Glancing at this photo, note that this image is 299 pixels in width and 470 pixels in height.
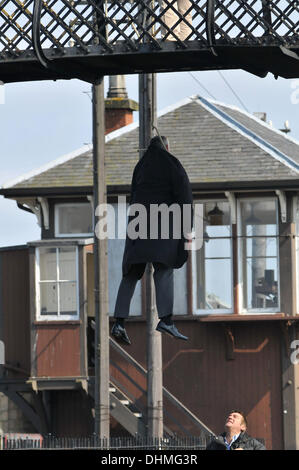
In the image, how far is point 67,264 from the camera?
2981cm

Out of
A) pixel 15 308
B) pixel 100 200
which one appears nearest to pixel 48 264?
pixel 15 308

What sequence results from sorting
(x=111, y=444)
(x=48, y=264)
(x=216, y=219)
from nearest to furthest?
1. (x=111, y=444)
2. (x=48, y=264)
3. (x=216, y=219)

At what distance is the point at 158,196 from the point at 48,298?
2046 cm

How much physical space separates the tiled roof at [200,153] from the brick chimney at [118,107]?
2.55 ft

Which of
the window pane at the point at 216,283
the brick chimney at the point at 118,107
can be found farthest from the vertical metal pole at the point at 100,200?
the brick chimney at the point at 118,107

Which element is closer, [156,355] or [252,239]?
[156,355]

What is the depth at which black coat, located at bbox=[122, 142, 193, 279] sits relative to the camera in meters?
9.41

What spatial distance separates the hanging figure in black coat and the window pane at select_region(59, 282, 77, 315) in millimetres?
20172

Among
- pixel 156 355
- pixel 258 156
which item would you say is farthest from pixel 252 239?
pixel 156 355

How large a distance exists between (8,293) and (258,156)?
5842 mm

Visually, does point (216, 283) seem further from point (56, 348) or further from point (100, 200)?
point (100, 200)

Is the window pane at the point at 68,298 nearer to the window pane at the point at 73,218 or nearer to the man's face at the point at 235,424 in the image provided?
the window pane at the point at 73,218
